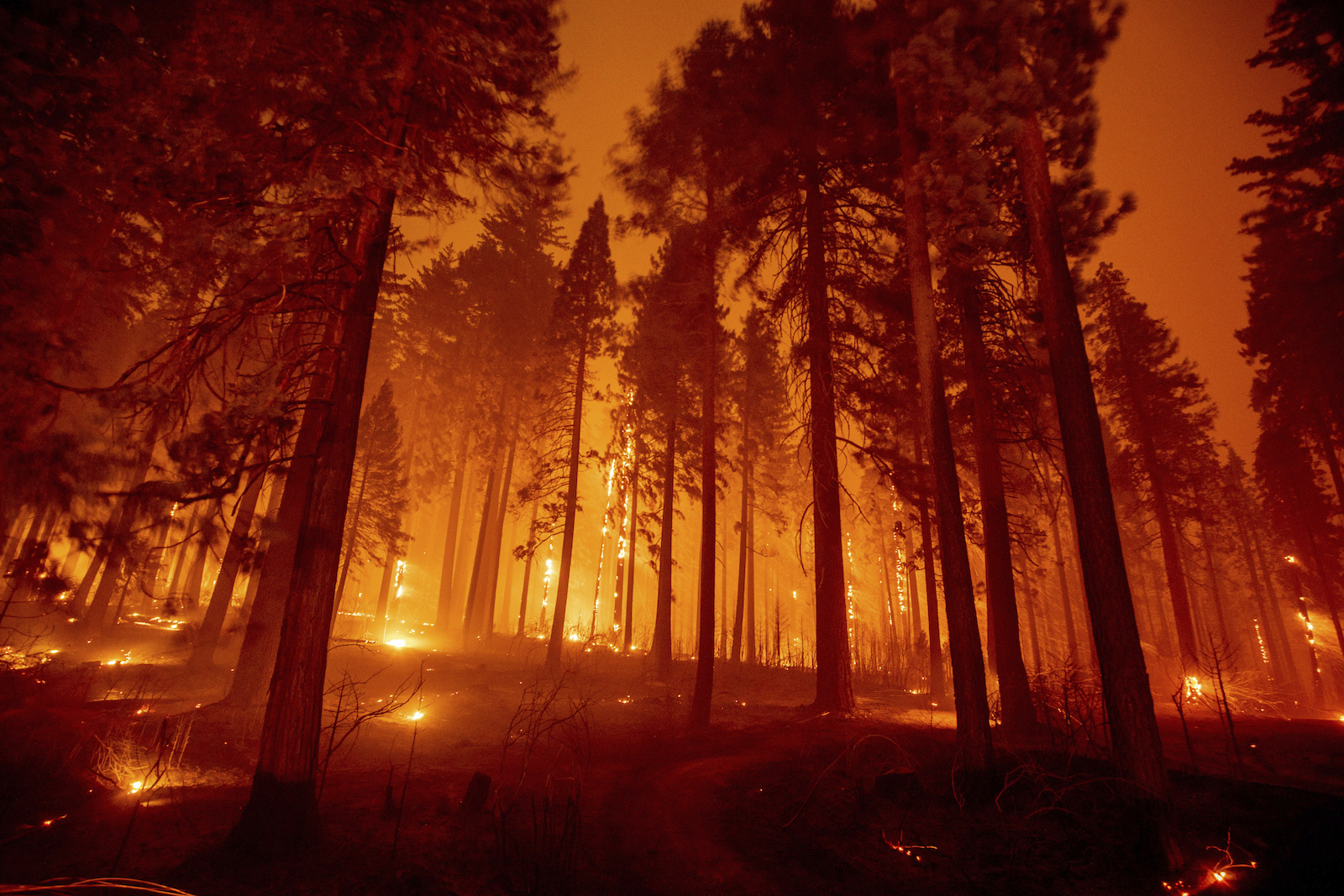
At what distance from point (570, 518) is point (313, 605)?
12804mm

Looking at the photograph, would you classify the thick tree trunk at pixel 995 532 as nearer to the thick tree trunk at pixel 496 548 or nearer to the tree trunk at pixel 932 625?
the tree trunk at pixel 932 625

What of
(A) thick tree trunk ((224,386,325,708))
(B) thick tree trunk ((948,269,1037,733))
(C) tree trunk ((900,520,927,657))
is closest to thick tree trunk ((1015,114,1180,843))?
(B) thick tree trunk ((948,269,1037,733))

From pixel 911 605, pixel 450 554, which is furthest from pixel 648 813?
pixel 911 605

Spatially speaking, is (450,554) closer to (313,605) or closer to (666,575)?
(666,575)

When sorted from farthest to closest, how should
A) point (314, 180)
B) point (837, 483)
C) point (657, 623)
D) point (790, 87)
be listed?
1. point (657, 623)
2. point (837, 483)
3. point (790, 87)
4. point (314, 180)

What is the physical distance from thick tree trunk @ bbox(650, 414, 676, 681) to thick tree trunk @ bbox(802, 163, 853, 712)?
7282mm

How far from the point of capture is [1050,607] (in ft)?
145

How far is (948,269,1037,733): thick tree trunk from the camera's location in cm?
957

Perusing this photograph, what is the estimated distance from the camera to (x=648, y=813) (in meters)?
6.40

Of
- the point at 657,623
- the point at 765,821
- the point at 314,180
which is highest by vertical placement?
the point at 314,180

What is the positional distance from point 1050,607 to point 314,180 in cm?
5488

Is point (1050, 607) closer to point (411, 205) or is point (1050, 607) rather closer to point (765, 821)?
point (765, 821)

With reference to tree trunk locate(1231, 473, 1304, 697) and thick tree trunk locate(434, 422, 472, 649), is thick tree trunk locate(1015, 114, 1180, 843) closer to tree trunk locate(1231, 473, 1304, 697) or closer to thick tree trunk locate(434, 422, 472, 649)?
thick tree trunk locate(434, 422, 472, 649)

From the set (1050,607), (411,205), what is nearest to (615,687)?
(411,205)
